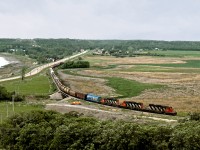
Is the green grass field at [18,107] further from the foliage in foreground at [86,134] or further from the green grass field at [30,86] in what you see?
the foliage in foreground at [86,134]

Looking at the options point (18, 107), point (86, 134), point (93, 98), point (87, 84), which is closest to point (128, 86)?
point (87, 84)

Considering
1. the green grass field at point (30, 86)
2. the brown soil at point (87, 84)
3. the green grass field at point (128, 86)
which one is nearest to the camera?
the green grass field at point (128, 86)

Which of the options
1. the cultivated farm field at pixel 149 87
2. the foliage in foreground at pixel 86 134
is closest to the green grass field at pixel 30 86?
the cultivated farm field at pixel 149 87

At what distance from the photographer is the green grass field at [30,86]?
9166cm

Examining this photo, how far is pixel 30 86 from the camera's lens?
103 metres

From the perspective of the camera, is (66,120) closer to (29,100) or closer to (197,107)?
(197,107)

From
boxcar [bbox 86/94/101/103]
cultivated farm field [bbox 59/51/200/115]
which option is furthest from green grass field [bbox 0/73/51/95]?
boxcar [bbox 86/94/101/103]

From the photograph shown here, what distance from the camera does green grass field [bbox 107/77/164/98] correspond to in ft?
287

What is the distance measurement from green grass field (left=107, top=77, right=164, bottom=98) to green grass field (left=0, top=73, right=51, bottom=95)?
51.6 ft

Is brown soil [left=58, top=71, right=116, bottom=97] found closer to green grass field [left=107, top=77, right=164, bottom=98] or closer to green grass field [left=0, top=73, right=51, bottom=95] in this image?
green grass field [left=107, top=77, right=164, bottom=98]

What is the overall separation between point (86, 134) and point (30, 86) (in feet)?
225

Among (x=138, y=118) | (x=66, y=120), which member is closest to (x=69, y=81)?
(x=138, y=118)

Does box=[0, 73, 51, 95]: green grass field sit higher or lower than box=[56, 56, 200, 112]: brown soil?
lower

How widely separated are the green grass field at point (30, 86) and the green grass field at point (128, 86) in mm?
15716
